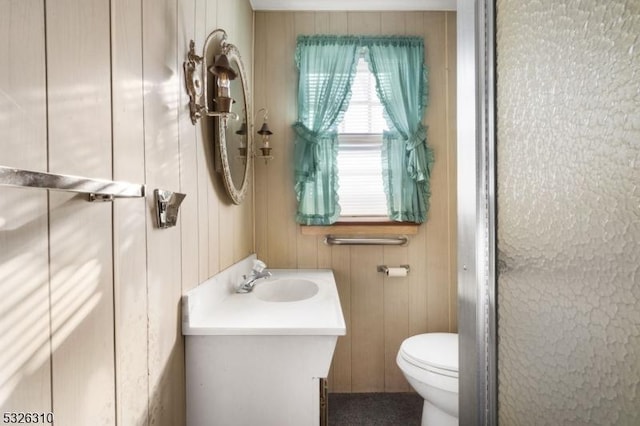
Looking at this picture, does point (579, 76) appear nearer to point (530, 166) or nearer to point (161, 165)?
point (530, 166)

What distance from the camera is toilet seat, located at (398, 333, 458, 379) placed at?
1321mm

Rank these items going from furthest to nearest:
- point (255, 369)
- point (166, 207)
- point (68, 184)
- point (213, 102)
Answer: point (213, 102)
point (255, 369)
point (166, 207)
point (68, 184)

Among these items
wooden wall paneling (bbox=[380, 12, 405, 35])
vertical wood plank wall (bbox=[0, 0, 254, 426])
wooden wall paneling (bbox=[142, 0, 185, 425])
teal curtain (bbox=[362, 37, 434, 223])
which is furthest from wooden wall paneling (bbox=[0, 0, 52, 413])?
wooden wall paneling (bbox=[380, 12, 405, 35])

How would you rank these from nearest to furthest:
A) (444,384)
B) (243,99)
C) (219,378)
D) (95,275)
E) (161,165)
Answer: (95,275)
(161,165)
(219,378)
(444,384)
(243,99)

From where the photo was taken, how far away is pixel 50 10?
1.67 ft

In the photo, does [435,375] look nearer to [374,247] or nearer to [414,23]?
[374,247]

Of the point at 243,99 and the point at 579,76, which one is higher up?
the point at 243,99

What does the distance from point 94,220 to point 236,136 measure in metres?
1.01

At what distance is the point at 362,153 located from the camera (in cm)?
203

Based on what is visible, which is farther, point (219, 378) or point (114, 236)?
point (219, 378)

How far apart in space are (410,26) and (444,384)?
82.5 inches

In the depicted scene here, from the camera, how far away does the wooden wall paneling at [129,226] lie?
2.25 feet

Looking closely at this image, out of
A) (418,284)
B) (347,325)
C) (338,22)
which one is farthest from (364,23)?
(347,325)

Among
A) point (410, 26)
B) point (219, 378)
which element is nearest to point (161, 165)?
point (219, 378)
